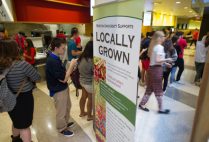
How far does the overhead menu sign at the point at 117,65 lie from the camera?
1.12 m

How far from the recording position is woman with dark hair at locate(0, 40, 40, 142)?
60.9 inches

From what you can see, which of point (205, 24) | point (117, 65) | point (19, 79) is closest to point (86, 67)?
point (19, 79)

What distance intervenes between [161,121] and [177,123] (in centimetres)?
27

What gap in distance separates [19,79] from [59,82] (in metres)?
0.53

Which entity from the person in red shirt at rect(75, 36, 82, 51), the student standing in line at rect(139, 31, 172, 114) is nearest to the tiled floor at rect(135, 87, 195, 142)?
the student standing in line at rect(139, 31, 172, 114)

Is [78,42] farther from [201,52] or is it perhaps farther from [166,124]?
[201,52]

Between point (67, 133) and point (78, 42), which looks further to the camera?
point (78, 42)

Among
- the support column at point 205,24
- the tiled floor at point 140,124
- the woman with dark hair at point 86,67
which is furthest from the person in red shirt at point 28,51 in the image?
the support column at point 205,24

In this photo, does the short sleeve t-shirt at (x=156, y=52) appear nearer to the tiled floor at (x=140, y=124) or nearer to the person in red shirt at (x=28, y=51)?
the tiled floor at (x=140, y=124)

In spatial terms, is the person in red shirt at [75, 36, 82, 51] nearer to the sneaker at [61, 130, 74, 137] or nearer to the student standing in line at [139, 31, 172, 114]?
the student standing in line at [139, 31, 172, 114]

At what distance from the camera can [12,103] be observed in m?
1.58

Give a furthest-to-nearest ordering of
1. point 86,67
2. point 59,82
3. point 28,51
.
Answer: point 28,51 < point 86,67 < point 59,82

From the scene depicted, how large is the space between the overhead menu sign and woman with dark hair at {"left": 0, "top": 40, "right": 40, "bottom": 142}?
0.74 metres

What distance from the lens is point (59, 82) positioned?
2059 millimetres
